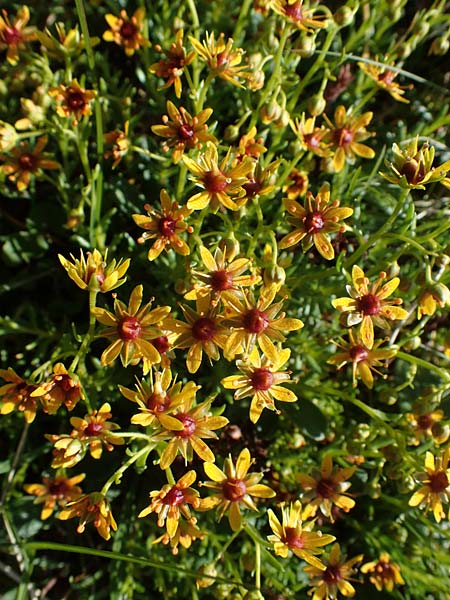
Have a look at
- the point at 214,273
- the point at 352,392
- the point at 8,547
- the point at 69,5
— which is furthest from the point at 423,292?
the point at 69,5

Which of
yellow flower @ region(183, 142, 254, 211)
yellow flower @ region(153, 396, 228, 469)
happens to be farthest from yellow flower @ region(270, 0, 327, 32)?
yellow flower @ region(153, 396, 228, 469)

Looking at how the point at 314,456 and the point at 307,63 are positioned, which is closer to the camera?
the point at 314,456

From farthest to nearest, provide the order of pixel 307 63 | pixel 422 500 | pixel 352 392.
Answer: pixel 307 63 < pixel 352 392 < pixel 422 500

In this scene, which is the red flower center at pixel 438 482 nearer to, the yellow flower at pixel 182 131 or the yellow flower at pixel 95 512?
the yellow flower at pixel 95 512

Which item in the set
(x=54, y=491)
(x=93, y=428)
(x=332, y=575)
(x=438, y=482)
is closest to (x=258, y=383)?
(x=93, y=428)

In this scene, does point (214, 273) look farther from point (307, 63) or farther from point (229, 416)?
point (307, 63)

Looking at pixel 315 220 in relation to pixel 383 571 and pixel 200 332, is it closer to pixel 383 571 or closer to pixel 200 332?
pixel 200 332

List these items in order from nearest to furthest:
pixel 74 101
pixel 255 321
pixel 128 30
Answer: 1. pixel 255 321
2. pixel 74 101
3. pixel 128 30
